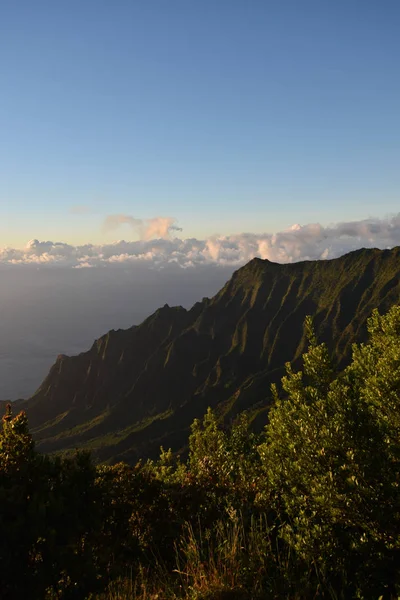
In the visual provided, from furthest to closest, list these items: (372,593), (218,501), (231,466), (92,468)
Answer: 1. (231,466)
2. (218,501)
3. (92,468)
4. (372,593)

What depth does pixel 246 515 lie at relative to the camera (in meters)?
16.1

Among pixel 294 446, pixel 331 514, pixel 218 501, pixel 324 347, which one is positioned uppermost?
pixel 324 347

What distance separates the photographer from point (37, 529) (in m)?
10.0

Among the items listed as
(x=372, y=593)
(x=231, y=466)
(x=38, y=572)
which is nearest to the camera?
(x=38, y=572)

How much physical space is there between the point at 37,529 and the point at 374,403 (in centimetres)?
1388

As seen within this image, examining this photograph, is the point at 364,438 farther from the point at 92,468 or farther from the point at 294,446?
the point at 92,468

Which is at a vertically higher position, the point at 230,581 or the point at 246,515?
the point at 230,581

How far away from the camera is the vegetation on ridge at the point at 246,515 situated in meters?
9.95

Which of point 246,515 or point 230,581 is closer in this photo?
point 230,581

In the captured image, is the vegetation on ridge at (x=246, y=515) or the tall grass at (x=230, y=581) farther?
the vegetation on ridge at (x=246, y=515)

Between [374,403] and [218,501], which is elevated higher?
[374,403]

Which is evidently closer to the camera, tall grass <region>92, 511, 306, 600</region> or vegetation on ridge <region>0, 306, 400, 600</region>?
tall grass <region>92, 511, 306, 600</region>

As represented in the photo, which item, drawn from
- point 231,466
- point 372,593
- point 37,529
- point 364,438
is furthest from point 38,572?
point 231,466

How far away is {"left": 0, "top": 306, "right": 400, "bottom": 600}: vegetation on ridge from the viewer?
995 cm
